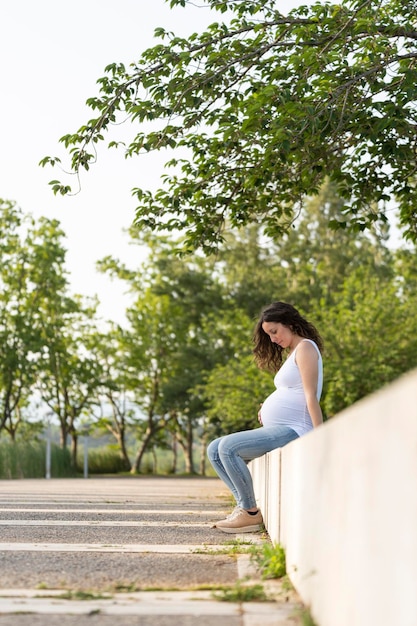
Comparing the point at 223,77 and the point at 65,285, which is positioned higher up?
the point at 65,285

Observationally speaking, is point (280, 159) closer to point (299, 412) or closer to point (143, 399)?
point (299, 412)

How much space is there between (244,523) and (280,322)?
1.50 meters

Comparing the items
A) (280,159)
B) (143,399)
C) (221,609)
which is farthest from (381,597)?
(143,399)

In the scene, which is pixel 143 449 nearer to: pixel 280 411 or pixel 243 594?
Result: pixel 280 411

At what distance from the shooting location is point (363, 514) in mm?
2713

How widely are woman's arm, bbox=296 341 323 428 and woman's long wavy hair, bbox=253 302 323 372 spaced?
1.25 feet

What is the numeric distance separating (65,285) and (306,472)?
4110 centimetres

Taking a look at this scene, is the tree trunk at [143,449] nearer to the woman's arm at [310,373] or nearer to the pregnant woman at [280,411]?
the pregnant woman at [280,411]

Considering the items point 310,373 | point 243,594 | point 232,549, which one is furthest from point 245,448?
point 243,594

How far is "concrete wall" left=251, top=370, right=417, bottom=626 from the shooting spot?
2244 mm

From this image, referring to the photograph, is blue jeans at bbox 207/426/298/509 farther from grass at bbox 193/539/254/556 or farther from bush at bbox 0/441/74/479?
bush at bbox 0/441/74/479

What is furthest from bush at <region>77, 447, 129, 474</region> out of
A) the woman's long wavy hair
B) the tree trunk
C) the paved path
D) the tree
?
the woman's long wavy hair

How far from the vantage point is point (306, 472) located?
402 centimetres

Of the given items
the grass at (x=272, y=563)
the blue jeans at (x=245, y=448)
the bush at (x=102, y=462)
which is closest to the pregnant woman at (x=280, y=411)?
the blue jeans at (x=245, y=448)
